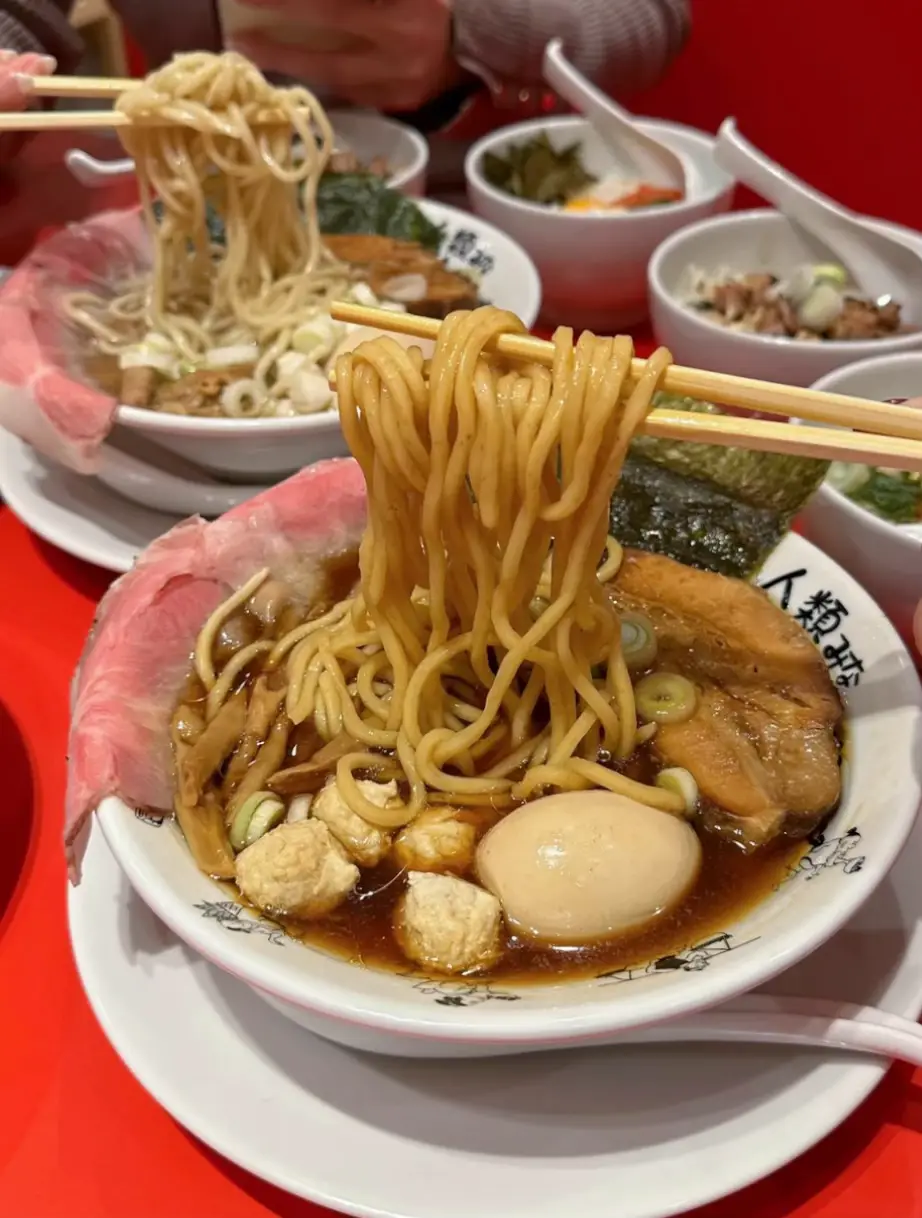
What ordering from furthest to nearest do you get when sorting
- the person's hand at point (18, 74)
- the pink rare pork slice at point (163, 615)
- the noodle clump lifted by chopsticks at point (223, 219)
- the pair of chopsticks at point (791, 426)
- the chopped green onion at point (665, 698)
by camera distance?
the noodle clump lifted by chopsticks at point (223, 219) < the person's hand at point (18, 74) < the chopped green onion at point (665, 698) < the pink rare pork slice at point (163, 615) < the pair of chopsticks at point (791, 426)

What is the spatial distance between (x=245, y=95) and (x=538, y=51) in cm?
143

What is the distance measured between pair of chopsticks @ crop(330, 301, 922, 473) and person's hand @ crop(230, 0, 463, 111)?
2607mm

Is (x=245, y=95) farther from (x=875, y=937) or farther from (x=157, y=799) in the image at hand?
(x=875, y=937)

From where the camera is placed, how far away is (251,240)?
2432mm

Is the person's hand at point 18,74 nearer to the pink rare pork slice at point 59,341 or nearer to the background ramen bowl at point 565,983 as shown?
the pink rare pork slice at point 59,341

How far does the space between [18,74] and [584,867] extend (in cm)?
198

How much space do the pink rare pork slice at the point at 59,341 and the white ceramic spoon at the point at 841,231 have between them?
1.60 metres

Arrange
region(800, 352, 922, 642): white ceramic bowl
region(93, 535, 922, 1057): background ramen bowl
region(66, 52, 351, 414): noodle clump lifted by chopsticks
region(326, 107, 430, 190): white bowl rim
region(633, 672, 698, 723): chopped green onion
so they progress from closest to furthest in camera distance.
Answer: region(93, 535, 922, 1057): background ramen bowl → region(633, 672, 698, 723): chopped green onion → region(800, 352, 922, 642): white ceramic bowl → region(66, 52, 351, 414): noodle clump lifted by chopsticks → region(326, 107, 430, 190): white bowl rim

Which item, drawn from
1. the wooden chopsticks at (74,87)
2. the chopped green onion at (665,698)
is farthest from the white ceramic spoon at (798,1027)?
the wooden chopsticks at (74,87)

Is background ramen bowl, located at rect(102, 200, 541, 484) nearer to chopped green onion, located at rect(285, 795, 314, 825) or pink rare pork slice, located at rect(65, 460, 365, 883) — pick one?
pink rare pork slice, located at rect(65, 460, 365, 883)

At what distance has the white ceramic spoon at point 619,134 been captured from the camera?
9.76 feet

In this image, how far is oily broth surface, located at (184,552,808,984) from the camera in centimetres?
113

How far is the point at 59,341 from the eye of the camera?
2.19 metres

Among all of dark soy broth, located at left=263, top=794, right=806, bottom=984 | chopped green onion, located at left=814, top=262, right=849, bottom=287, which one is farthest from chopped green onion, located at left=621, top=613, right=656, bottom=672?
chopped green onion, located at left=814, top=262, right=849, bottom=287
